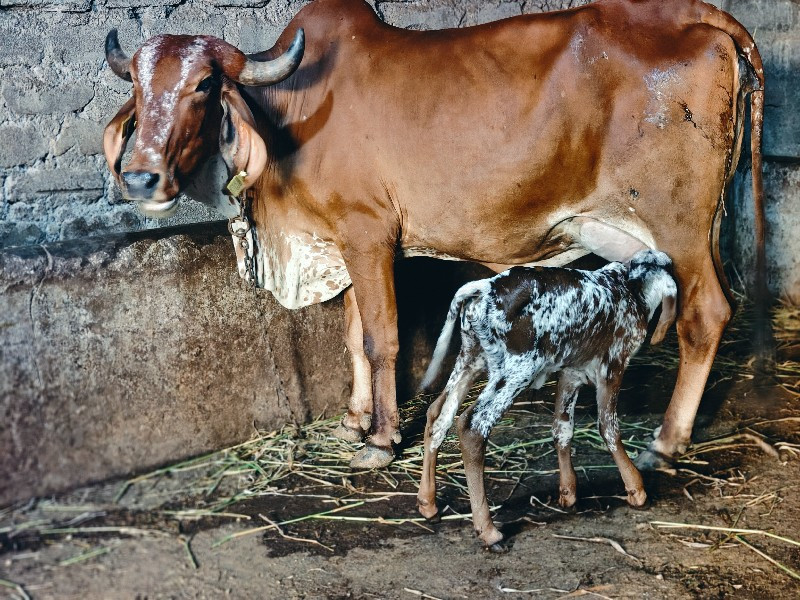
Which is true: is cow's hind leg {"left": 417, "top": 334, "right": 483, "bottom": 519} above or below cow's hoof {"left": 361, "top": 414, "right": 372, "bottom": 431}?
above

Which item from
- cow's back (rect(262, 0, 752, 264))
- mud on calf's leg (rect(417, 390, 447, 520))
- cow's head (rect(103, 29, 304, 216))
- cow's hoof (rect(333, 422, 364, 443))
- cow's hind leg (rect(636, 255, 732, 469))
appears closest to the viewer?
mud on calf's leg (rect(417, 390, 447, 520))

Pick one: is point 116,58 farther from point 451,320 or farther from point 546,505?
point 546,505

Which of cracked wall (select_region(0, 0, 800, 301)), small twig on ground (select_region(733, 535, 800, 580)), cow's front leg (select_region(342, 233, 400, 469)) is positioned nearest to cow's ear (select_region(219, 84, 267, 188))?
cow's front leg (select_region(342, 233, 400, 469))

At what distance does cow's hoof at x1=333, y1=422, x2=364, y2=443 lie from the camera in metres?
4.67

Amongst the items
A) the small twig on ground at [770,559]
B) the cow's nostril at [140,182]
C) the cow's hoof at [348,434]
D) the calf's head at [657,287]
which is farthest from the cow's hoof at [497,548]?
the cow's nostril at [140,182]

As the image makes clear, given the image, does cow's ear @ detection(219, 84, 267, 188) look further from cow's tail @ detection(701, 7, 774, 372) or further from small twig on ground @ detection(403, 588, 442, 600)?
cow's tail @ detection(701, 7, 774, 372)

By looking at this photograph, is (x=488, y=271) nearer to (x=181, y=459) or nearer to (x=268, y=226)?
(x=268, y=226)

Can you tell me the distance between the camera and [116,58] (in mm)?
4070

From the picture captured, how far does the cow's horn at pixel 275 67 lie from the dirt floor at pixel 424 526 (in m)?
1.73

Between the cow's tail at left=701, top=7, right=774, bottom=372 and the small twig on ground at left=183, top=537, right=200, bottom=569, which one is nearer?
the small twig on ground at left=183, top=537, right=200, bottom=569

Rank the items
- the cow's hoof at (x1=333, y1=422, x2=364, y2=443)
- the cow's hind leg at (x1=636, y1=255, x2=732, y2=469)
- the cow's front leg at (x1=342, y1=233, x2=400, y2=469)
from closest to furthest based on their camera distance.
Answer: the cow's hind leg at (x1=636, y1=255, x2=732, y2=469) < the cow's front leg at (x1=342, y1=233, x2=400, y2=469) < the cow's hoof at (x1=333, y1=422, x2=364, y2=443)

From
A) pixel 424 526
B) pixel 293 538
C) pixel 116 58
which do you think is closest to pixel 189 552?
pixel 293 538

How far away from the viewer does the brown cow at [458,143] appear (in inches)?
156

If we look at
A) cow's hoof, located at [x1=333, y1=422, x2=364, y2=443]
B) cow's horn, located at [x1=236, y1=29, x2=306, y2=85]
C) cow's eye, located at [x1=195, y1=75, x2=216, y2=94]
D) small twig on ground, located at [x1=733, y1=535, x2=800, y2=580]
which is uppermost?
cow's horn, located at [x1=236, y1=29, x2=306, y2=85]
